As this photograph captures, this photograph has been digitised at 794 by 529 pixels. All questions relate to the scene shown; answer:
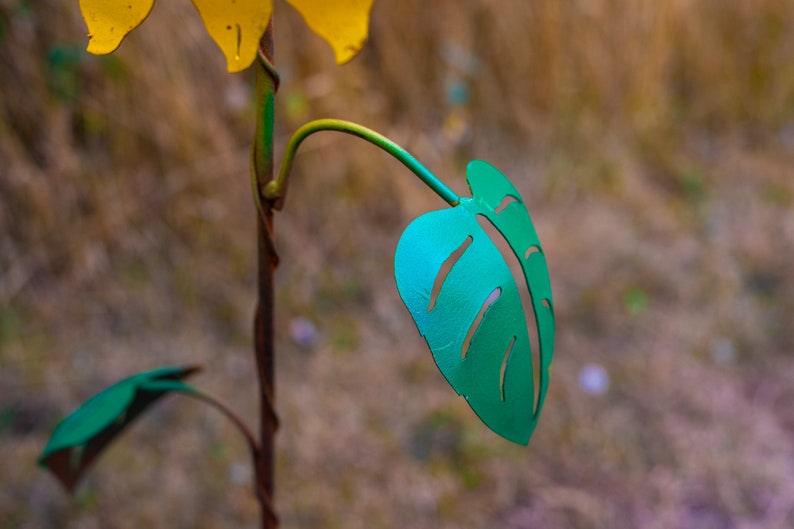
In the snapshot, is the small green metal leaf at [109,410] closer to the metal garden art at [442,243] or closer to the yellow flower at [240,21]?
the metal garden art at [442,243]

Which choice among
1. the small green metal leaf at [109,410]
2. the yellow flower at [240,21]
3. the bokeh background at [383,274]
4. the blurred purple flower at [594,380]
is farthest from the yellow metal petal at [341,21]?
the blurred purple flower at [594,380]

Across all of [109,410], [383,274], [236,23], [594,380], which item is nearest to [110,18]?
[236,23]

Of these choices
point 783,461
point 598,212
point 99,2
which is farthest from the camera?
point 598,212

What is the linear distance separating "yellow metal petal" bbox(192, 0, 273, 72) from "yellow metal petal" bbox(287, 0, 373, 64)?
2 cm

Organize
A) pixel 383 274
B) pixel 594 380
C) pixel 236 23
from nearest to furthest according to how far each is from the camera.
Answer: pixel 236 23
pixel 594 380
pixel 383 274

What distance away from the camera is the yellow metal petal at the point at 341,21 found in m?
0.38

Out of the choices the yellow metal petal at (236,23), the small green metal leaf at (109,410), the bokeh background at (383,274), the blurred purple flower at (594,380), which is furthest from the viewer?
the blurred purple flower at (594,380)

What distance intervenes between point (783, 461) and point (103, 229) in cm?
147

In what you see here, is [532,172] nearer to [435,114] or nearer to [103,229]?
[435,114]

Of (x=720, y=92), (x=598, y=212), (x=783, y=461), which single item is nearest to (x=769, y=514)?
(x=783, y=461)

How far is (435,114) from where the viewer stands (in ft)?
7.22

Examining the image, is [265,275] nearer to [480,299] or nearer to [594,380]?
[480,299]

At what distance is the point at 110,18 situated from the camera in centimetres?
39

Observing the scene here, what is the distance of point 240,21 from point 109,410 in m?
0.37
